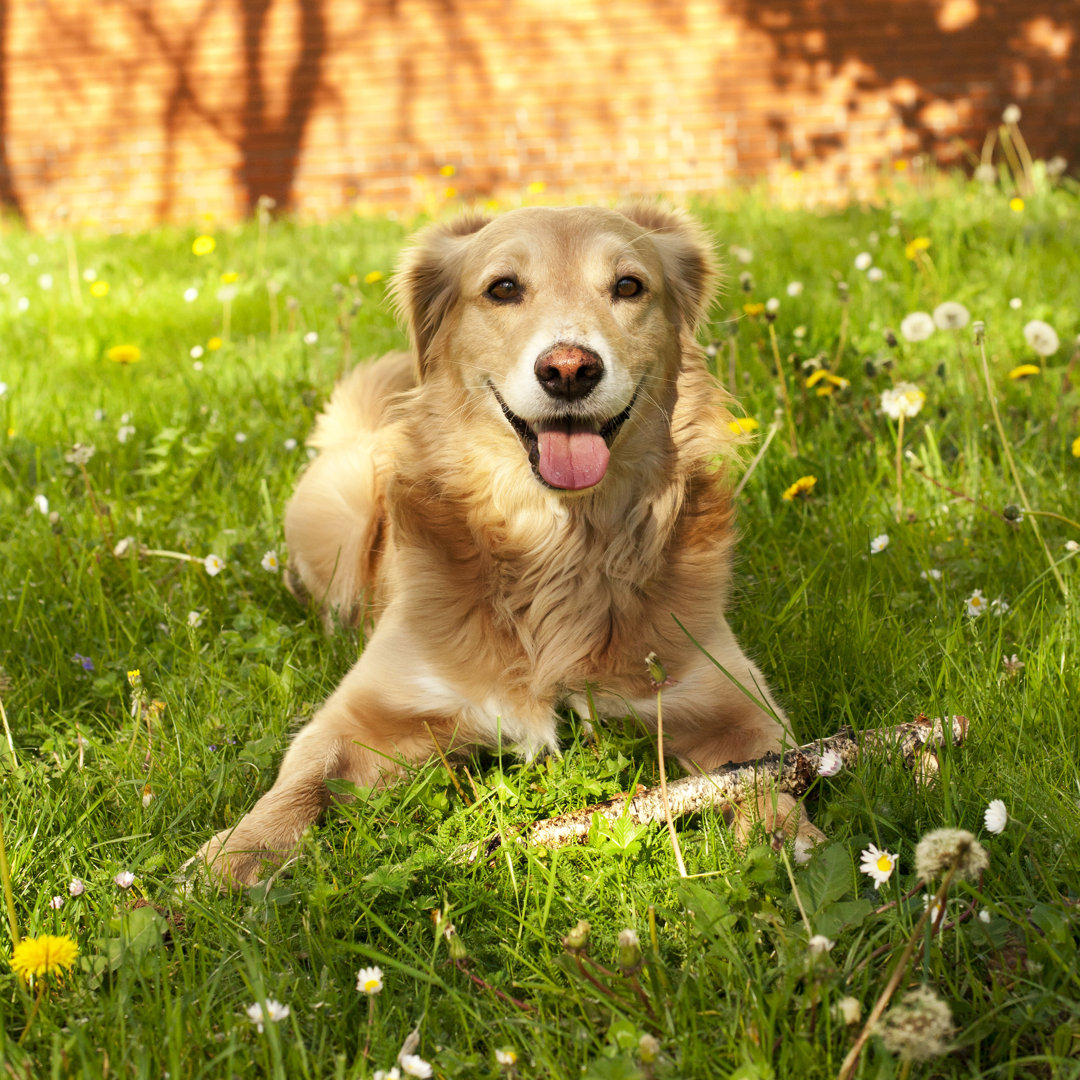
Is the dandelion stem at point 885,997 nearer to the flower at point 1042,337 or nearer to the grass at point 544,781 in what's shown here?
the grass at point 544,781

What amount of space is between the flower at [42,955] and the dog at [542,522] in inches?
17.3

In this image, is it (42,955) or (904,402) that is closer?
(42,955)

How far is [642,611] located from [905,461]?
4.65 feet

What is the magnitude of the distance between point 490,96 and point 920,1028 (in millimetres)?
9561

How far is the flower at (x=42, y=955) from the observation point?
4.68 feet

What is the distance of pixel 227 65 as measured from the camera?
947 cm

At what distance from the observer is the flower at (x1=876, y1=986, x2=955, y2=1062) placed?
3.57ft

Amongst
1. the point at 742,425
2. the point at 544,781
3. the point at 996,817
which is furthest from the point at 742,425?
the point at 996,817

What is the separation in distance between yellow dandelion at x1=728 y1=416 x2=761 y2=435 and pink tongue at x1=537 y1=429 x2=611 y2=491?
0.53 m

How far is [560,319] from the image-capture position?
2305 millimetres

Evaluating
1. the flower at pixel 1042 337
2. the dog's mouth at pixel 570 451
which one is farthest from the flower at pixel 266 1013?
the flower at pixel 1042 337

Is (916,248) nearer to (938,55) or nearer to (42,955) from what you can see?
(42,955)

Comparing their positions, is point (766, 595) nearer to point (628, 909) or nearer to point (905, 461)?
point (905, 461)

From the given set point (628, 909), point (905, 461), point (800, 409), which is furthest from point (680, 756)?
point (800, 409)
